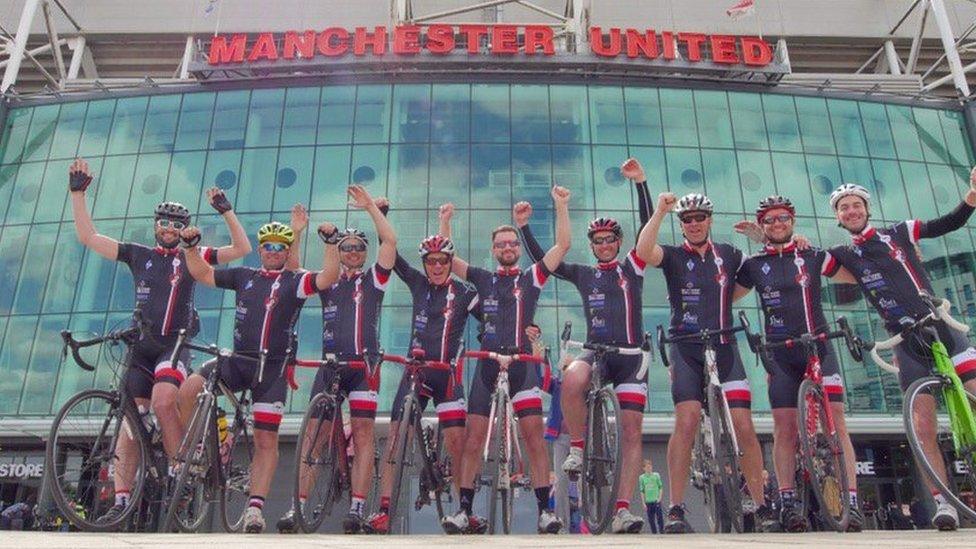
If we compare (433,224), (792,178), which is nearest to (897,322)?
(433,224)

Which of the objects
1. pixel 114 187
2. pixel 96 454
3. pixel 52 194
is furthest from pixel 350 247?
pixel 52 194

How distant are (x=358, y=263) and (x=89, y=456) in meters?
3.11

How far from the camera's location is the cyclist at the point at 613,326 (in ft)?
20.6

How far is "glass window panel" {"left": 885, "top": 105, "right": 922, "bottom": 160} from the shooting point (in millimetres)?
28516

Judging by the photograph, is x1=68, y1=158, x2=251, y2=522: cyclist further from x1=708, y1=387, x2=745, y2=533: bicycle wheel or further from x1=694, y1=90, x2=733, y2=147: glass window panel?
x1=694, y1=90, x2=733, y2=147: glass window panel

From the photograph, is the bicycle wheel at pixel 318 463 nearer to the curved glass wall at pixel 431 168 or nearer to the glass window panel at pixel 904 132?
the curved glass wall at pixel 431 168

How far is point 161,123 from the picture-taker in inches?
1125

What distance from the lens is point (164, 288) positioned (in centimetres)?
718

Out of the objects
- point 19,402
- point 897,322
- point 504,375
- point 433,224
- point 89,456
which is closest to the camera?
point 89,456

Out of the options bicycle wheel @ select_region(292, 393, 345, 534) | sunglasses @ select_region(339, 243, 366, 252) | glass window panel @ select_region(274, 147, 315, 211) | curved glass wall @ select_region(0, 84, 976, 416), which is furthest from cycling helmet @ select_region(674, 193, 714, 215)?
glass window panel @ select_region(274, 147, 315, 211)

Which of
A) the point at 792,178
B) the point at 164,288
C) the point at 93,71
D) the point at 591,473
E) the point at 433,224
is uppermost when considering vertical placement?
the point at 93,71

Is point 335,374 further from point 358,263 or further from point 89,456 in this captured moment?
point 89,456

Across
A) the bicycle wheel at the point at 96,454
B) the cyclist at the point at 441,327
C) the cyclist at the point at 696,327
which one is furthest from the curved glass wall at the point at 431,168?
the bicycle wheel at the point at 96,454

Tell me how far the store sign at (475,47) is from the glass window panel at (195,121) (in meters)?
1.65
